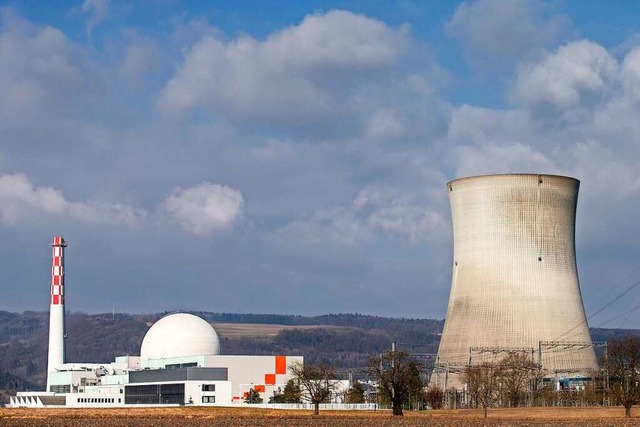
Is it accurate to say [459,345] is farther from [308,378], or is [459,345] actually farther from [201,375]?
[201,375]

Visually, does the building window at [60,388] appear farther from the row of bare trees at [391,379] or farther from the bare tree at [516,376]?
the bare tree at [516,376]

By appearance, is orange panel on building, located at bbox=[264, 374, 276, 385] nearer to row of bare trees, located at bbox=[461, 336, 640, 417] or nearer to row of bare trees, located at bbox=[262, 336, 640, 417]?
row of bare trees, located at bbox=[262, 336, 640, 417]

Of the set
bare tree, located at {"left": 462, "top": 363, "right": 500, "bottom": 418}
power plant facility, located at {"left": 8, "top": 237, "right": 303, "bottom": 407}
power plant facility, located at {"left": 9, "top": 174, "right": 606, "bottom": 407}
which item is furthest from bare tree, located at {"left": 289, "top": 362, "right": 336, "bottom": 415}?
bare tree, located at {"left": 462, "top": 363, "right": 500, "bottom": 418}

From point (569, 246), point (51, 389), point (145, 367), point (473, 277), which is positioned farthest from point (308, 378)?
point (51, 389)

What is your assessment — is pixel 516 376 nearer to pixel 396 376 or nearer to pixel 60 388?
pixel 396 376

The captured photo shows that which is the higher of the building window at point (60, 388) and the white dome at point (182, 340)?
the white dome at point (182, 340)

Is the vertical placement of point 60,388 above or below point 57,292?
below

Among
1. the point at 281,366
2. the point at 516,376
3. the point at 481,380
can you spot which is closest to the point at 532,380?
the point at 516,376

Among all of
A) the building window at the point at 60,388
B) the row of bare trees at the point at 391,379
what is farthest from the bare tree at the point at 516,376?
the building window at the point at 60,388
